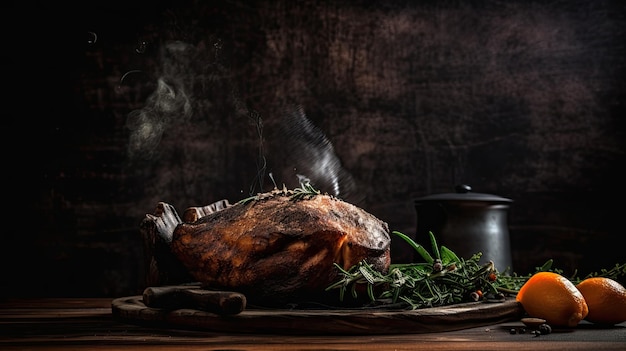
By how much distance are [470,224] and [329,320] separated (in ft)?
3.62

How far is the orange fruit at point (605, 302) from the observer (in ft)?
5.77

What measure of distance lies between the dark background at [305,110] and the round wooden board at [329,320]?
1.56 metres

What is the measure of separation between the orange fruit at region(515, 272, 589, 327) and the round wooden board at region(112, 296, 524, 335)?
133 millimetres

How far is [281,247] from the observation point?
1801 millimetres

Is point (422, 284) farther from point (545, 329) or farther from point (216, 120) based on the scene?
point (216, 120)

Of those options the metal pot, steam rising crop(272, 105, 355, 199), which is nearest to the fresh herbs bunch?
the metal pot

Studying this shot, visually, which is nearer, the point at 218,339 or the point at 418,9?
the point at 218,339

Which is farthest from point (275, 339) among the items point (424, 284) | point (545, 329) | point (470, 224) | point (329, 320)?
point (470, 224)

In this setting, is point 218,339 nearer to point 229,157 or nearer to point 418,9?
point 229,157

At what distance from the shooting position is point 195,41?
332 cm

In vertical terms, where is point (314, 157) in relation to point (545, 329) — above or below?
above

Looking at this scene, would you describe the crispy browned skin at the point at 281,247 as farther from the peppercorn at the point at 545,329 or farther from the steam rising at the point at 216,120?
the steam rising at the point at 216,120

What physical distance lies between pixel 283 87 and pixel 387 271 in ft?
5.17

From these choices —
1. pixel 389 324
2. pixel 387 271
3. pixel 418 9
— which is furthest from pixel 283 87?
pixel 389 324
